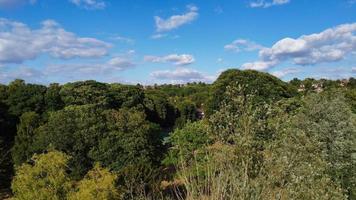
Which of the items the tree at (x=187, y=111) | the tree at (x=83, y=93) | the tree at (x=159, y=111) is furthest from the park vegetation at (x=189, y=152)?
the tree at (x=187, y=111)

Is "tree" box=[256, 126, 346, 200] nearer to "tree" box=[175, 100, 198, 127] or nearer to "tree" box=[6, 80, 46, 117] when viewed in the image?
"tree" box=[6, 80, 46, 117]

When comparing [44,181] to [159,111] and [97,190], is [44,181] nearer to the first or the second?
[97,190]

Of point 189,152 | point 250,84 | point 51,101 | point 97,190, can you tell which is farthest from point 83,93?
point 189,152

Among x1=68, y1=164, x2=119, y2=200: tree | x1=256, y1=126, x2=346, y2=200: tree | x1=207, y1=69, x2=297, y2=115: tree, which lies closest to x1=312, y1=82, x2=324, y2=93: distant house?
x1=207, y1=69, x2=297, y2=115: tree

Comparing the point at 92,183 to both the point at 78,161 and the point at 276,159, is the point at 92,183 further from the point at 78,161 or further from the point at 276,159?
the point at 276,159

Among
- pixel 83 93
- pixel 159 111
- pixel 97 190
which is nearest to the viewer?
pixel 97 190

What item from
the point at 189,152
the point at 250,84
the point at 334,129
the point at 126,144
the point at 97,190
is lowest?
the point at 97,190
